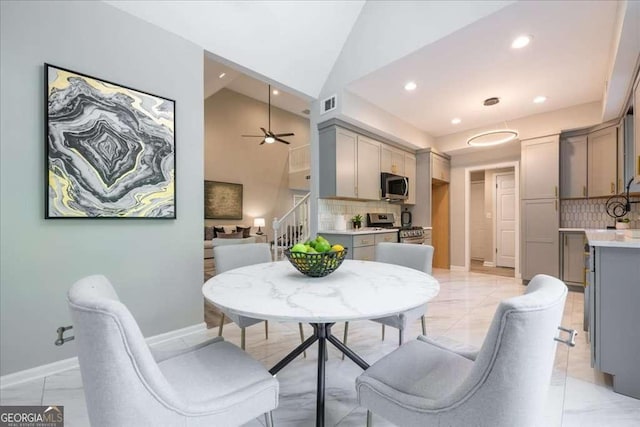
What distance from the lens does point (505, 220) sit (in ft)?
20.3

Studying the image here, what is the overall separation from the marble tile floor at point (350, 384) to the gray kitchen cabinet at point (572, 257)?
4.28ft

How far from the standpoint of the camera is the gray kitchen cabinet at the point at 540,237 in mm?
4098

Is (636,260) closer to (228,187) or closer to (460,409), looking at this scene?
(460,409)

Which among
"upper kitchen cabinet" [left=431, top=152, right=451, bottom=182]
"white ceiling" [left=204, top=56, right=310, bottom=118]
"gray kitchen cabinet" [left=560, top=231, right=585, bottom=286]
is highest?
"white ceiling" [left=204, top=56, right=310, bottom=118]

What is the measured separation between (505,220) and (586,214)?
2091mm

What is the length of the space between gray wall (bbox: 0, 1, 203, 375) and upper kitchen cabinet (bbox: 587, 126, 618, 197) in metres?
5.08

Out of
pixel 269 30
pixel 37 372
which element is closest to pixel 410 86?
pixel 269 30

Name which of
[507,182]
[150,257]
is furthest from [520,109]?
[150,257]

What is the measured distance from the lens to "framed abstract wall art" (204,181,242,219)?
7.70 meters

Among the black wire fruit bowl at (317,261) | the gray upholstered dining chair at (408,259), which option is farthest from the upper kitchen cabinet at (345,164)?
the black wire fruit bowl at (317,261)

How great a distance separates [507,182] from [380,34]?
476 centimetres

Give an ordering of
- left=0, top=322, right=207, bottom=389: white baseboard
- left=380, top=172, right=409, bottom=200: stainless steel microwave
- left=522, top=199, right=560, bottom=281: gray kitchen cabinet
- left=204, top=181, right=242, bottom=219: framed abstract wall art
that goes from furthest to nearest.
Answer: left=204, top=181, right=242, bottom=219: framed abstract wall art < left=380, top=172, right=409, bottom=200: stainless steel microwave < left=522, top=199, right=560, bottom=281: gray kitchen cabinet < left=0, top=322, right=207, bottom=389: white baseboard

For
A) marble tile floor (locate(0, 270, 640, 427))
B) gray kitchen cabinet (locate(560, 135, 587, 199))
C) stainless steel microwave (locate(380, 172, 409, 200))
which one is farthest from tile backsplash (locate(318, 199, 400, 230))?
gray kitchen cabinet (locate(560, 135, 587, 199))

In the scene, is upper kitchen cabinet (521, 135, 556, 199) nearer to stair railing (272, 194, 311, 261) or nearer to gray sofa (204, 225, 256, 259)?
stair railing (272, 194, 311, 261)
